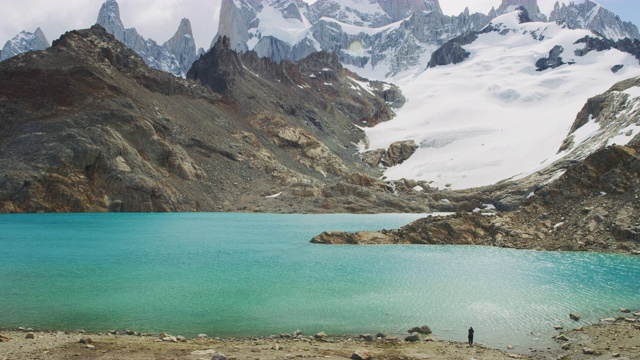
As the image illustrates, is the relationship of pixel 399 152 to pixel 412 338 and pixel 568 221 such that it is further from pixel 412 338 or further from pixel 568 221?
pixel 412 338

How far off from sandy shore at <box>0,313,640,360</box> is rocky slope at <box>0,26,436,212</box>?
69173 millimetres

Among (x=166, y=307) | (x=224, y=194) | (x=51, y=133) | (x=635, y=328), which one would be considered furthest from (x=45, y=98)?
(x=635, y=328)

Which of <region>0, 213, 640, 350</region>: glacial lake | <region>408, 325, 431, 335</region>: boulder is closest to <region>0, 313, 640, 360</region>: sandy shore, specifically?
<region>408, 325, 431, 335</region>: boulder

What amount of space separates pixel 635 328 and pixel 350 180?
100898 millimetres

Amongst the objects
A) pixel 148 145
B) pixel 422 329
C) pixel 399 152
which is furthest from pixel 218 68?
pixel 422 329

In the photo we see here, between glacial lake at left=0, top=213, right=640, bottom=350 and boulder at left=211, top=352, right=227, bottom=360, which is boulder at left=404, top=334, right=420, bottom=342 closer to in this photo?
→ glacial lake at left=0, top=213, right=640, bottom=350

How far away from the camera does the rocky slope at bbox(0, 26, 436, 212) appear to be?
273 feet

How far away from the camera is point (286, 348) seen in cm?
1700

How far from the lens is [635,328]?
64.6 ft

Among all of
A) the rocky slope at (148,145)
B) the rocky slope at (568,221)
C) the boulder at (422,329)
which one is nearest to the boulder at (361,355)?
the boulder at (422,329)

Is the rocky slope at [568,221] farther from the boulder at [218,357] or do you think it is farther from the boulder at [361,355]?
the boulder at [218,357]

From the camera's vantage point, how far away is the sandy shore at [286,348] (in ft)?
50.8

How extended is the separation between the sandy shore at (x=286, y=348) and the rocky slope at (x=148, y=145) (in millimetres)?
69173

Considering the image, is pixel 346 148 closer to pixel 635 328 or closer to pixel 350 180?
pixel 350 180
